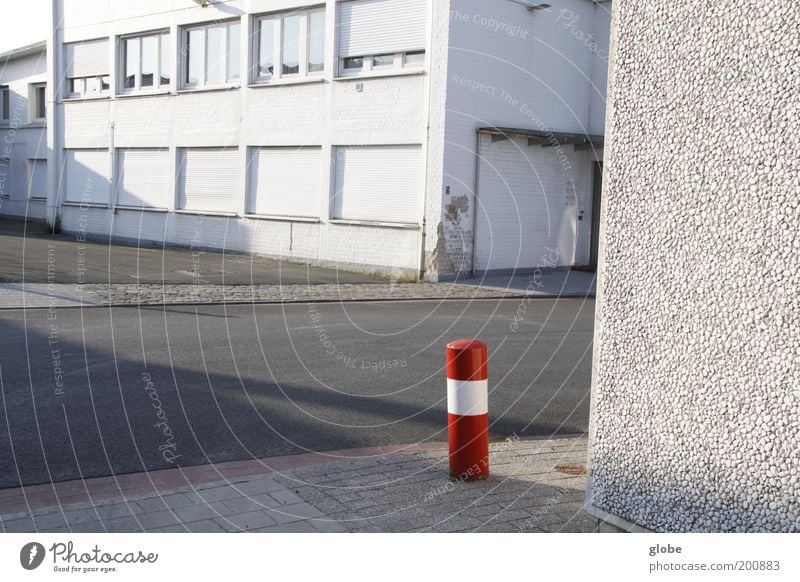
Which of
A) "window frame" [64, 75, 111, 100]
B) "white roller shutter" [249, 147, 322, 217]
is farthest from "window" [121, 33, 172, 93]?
"white roller shutter" [249, 147, 322, 217]

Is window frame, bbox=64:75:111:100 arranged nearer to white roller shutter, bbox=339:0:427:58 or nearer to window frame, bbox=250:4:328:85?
window frame, bbox=250:4:328:85

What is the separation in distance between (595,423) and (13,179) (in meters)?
35.3

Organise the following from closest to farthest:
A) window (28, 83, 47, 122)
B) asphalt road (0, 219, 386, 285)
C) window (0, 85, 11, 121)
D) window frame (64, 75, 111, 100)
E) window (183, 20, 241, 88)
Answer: asphalt road (0, 219, 386, 285)
window (183, 20, 241, 88)
window frame (64, 75, 111, 100)
window (28, 83, 47, 122)
window (0, 85, 11, 121)

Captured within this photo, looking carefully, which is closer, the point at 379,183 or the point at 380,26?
the point at 380,26

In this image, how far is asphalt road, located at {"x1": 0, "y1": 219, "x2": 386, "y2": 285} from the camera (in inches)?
682

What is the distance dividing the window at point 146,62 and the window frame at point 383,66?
23.2ft

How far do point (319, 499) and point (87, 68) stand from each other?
26.6 m

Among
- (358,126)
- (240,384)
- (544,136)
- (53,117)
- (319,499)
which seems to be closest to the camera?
(319,499)

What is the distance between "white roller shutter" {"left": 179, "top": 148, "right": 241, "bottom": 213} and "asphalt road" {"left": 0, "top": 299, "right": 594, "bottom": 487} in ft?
36.9

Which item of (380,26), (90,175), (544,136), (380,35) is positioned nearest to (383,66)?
(380,35)

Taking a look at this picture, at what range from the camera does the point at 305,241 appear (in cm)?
2186

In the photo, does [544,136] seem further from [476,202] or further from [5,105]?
[5,105]

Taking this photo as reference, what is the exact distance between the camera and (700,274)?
347cm

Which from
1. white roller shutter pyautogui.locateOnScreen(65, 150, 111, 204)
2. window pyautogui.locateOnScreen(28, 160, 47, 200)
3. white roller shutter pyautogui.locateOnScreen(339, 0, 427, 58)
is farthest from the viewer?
window pyautogui.locateOnScreen(28, 160, 47, 200)
